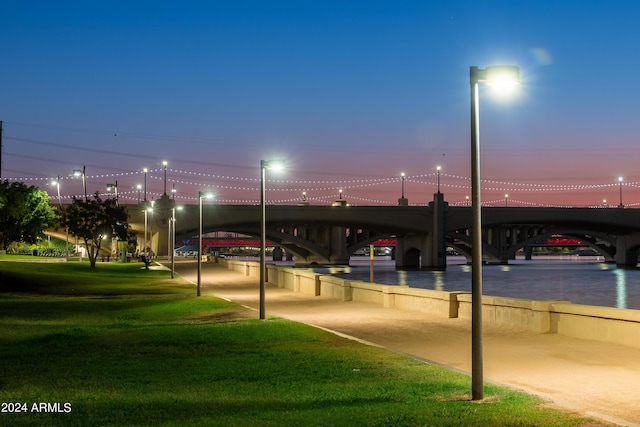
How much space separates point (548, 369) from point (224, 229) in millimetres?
109583

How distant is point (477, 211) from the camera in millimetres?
12562

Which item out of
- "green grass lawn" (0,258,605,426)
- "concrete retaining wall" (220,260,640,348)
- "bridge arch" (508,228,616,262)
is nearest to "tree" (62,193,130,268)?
"concrete retaining wall" (220,260,640,348)

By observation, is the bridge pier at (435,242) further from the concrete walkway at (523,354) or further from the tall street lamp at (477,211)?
the tall street lamp at (477,211)

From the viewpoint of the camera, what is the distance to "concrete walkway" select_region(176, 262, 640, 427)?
12696mm

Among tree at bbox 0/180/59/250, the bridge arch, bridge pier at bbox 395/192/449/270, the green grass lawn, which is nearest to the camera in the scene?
the green grass lawn

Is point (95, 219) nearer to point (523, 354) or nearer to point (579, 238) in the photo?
point (523, 354)

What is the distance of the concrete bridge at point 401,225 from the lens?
117438mm

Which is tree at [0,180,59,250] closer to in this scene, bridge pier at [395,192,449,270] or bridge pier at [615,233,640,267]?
bridge pier at [395,192,449,270]

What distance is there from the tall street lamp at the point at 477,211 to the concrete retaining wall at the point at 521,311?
746 centimetres

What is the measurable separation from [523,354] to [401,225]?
108 meters

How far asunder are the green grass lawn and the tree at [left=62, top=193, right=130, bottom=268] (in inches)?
2507

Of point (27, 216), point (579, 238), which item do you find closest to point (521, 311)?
point (27, 216)

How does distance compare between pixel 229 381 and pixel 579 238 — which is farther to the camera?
pixel 579 238

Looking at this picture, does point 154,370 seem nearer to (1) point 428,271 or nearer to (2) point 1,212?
(2) point 1,212
